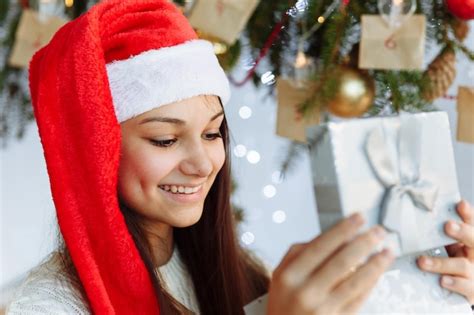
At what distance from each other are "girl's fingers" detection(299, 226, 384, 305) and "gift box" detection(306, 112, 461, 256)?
18mm

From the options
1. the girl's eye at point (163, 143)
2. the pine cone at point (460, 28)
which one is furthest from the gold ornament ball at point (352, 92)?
the girl's eye at point (163, 143)

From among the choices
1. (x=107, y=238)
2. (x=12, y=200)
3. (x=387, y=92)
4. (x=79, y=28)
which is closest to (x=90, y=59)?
(x=79, y=28)

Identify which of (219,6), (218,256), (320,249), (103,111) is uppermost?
(219,6)

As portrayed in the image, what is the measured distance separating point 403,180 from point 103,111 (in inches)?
14.3

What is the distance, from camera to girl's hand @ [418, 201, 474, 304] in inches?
26.5

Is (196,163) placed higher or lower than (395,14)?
lower

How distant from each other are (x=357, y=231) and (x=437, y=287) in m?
0.13

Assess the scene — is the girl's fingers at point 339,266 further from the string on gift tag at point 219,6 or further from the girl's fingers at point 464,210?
the string on gift tag at point 219,6

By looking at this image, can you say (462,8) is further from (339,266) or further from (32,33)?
(32,33)

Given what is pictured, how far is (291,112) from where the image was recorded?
3.92ft

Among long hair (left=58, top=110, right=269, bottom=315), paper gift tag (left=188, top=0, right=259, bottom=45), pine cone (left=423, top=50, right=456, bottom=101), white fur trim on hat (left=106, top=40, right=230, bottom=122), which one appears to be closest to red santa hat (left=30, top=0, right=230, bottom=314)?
white fur trim on hat (left=106, top=40, right=230, bottom=122)

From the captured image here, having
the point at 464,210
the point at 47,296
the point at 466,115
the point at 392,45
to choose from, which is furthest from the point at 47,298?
the point at 466,115

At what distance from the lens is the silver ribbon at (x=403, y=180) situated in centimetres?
64

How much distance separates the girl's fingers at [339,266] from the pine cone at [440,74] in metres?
0.57
